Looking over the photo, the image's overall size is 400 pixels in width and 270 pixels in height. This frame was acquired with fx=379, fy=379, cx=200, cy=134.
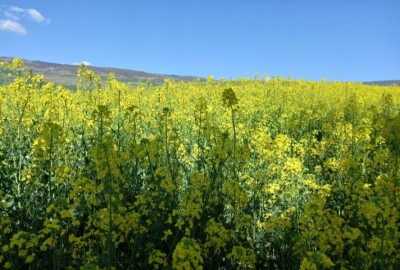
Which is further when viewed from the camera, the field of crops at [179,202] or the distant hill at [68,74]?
the distant hill at [68,74]

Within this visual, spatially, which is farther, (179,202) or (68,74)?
(68,74)

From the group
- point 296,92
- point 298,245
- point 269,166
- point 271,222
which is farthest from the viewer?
point 296,92

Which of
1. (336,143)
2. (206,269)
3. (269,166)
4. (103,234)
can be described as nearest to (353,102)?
(336,143)

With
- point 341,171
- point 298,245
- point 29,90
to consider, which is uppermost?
point 29,90

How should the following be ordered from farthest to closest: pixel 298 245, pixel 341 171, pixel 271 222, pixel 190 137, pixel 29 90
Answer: pixel 190 137
pixel 29 90
pixel 341 171
pixel 271 222
pixel 298 245

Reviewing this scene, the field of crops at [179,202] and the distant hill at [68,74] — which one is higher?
the distant hill at [68,74]

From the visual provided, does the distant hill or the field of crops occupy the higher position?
the distant hill

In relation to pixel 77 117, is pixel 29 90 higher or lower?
higher

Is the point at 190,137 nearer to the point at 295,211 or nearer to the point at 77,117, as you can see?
the point at 77,117

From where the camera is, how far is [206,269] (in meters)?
3.38

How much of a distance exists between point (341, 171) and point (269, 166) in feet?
3.62

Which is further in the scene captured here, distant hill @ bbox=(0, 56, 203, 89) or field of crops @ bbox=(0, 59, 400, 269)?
distant hill @ bbox=(0, 56, 203, 89)

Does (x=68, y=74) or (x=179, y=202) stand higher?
(x=68, y=74)

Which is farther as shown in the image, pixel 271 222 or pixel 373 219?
pixel 271 222
